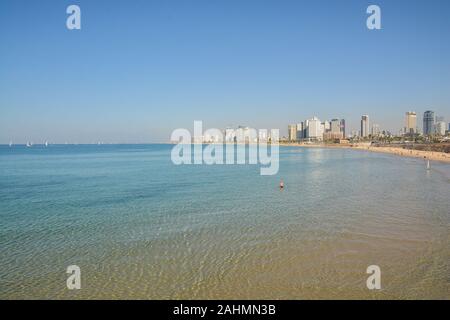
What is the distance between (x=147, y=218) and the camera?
1819 cm

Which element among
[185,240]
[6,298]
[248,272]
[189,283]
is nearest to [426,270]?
[248,272]

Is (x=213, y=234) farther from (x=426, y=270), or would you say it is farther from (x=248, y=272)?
(x=426, y=270)

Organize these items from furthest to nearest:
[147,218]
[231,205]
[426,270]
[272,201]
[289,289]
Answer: [272,201]
[231,205]
[147,218]
[426,270]
[289,289]

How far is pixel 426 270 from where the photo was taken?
10.4 metres

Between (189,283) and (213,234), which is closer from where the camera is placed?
(189,283)

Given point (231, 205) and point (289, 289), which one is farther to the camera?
point (231, 205)

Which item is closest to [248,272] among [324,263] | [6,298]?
[324,263]

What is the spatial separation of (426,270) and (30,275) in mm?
12376

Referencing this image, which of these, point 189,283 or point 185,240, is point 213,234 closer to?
point 185,240
